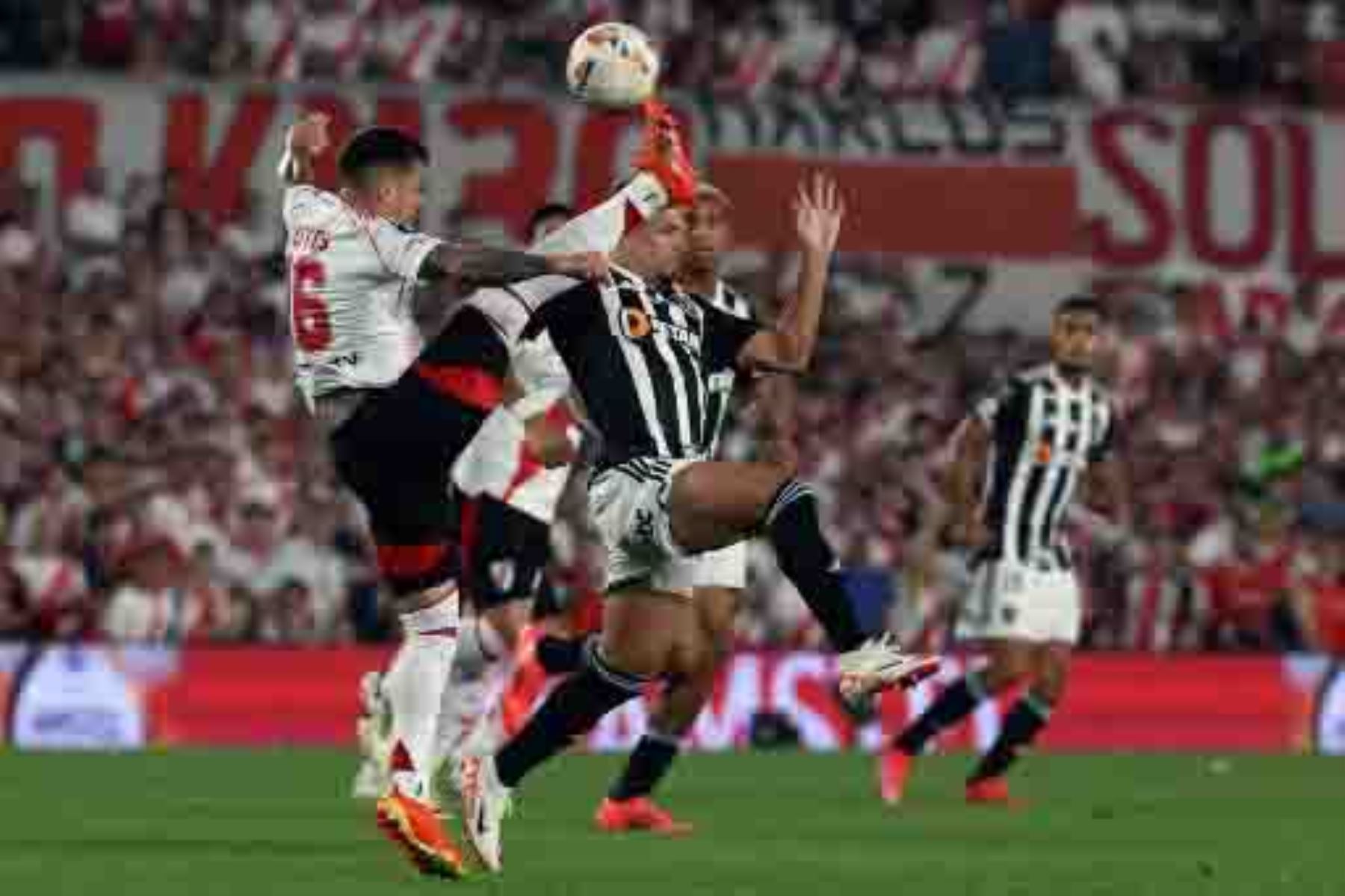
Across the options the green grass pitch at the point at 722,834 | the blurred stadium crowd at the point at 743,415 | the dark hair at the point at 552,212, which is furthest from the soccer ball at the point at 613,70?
the blurred stadium crowd at the point at 743,415

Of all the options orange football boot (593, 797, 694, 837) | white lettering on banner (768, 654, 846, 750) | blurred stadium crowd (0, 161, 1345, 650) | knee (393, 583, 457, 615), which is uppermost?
knee (393, 583, 457, 615)

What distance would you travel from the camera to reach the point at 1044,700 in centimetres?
1482

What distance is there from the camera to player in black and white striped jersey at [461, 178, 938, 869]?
9539 mm

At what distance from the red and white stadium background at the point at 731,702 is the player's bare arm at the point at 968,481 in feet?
10.6

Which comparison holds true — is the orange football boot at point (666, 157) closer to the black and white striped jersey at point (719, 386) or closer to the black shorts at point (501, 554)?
the black and white striped jersey at point (719, 386)

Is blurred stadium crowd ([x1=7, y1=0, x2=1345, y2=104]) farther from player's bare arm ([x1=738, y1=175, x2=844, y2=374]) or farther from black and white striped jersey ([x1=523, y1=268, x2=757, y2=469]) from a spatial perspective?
player's bare arm ([x1=738, y1=175, x2=844, y2=374])

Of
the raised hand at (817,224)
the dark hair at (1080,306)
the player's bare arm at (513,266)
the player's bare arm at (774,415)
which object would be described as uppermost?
the raised hand at (817,224)

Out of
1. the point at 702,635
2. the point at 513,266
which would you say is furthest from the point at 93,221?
the point at 513,266

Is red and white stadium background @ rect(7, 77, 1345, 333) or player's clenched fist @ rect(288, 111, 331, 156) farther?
red and white stadium background @ rect(7, 77, 1345, 333)

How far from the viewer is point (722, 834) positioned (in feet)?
38.5

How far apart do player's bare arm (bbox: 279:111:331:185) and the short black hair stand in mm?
421

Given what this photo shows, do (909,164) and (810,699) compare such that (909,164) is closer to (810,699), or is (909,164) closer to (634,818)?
(810,699)

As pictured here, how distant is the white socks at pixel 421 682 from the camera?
961 cm

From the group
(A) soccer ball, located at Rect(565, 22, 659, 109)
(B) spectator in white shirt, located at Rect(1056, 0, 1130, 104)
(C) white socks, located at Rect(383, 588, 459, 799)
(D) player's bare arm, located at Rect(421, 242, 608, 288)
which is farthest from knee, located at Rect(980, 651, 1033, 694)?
(B) spectator in white shirt, located at Rect(1056, 0, 1130, 104)
